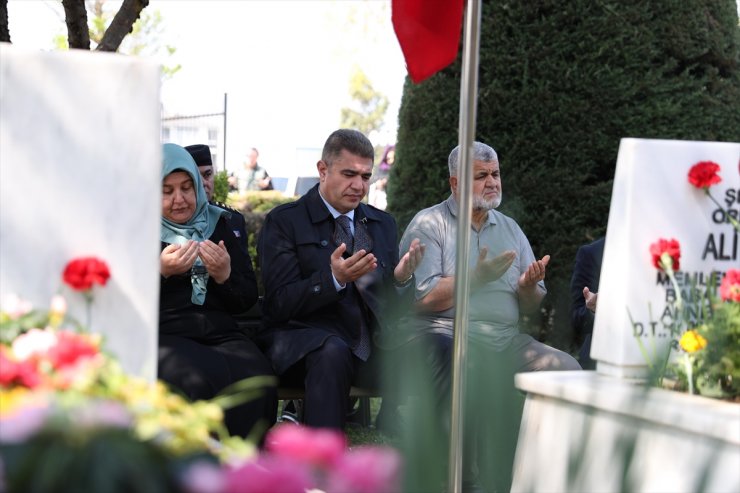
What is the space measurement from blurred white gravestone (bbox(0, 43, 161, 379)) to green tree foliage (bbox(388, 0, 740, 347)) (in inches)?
170

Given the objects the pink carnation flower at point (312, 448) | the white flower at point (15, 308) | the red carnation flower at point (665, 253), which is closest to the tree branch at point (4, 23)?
the white flower at point (15, 308)

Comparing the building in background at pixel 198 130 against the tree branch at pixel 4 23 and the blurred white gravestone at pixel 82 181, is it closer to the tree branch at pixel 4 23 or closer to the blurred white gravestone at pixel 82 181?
the tree branch at pixel 4 23

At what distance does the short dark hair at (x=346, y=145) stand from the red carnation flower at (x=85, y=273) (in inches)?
82.7

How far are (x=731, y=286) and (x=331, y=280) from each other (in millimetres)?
1678

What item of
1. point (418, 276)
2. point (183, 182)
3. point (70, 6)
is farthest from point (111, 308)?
point (70, 6)

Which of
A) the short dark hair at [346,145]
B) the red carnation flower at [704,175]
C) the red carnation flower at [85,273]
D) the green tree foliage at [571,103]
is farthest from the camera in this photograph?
the green tree foliage at [571,103]

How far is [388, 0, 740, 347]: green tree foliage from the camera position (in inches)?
263

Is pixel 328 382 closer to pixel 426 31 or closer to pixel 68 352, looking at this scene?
pixel 426 31

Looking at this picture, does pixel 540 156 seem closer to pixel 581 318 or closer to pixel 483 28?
pixel 483 28

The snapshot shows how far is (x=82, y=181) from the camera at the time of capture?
8.36 ft

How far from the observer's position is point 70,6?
19.0ft

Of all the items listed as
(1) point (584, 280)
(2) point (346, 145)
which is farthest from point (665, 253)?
(1) point (584, 280)

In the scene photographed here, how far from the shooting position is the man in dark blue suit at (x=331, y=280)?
409 cm

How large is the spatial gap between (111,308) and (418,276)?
224 centimetres
